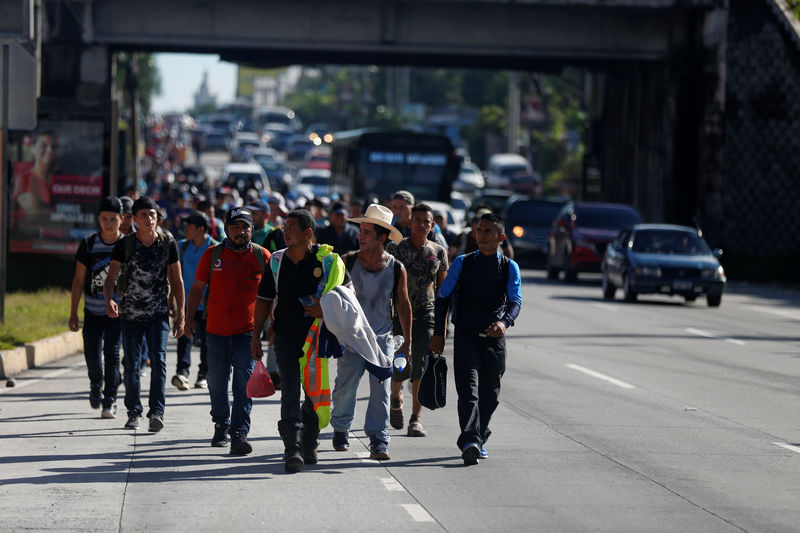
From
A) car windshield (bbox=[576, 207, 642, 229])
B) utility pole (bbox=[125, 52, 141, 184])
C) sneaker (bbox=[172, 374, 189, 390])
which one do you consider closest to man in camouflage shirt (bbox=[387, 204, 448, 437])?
sneaker (bbox=[172, 374, 189, 390])

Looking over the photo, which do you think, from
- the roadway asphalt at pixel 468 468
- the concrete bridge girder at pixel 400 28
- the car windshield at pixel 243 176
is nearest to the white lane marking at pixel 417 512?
the roadway asphalt at pixel 468 468

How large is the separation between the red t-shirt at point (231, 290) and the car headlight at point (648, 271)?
59.9 ft

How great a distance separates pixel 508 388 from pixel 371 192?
26.2m

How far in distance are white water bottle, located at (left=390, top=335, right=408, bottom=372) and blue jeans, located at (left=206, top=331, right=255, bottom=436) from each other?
103 cm

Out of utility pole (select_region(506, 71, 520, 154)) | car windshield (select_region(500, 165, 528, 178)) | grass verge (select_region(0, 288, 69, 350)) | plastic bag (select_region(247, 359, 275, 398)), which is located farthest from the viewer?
car windshield (select_region(500, 165, 528, 178))

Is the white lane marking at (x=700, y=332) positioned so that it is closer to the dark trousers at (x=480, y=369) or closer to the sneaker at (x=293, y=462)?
the dark trousers at (x=480, y=369)

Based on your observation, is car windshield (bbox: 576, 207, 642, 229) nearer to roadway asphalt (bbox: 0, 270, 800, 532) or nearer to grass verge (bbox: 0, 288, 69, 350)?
grass verge (bbox: 0, 288, 69, 350)

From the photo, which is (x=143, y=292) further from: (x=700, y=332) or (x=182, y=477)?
(x=700, y=332)

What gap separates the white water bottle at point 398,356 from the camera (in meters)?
10.6

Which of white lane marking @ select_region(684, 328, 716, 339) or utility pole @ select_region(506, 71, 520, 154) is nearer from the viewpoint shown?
white lane marking @ select_region(684, 328, 716, 339)

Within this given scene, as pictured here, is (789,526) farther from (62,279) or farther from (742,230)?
(742,230)

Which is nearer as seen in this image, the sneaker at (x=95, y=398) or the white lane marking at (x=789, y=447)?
the white lane marking at (x=789, y=447)

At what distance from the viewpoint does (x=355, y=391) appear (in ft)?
34.4

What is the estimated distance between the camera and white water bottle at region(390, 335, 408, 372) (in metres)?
10.6
